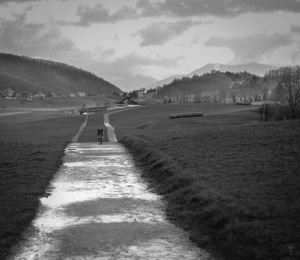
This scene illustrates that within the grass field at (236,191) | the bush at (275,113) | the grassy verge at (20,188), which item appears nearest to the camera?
the grass field at (236,191)

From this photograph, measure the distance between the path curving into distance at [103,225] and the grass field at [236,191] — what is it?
0.76 m

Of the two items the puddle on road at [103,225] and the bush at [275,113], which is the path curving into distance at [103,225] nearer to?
the puddle on road at [103,225]

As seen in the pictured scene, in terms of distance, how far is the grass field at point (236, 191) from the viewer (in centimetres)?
1105

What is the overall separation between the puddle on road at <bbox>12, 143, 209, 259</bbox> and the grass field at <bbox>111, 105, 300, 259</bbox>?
→ 0.73 metres

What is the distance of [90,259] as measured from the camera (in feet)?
33.8

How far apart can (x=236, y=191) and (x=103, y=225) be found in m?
5.53

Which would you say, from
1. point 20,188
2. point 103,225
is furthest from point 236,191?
point 20,188

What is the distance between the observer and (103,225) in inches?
524

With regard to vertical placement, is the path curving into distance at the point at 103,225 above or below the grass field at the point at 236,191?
below

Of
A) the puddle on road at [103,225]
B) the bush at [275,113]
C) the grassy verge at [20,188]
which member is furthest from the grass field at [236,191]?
the bush at [275,113]

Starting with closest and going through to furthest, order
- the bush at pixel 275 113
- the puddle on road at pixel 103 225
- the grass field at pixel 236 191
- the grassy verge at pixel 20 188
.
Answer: the puddle on road at pixel 103 225 → the grass field at pixel 236 191 → the grassy verge at pixel 20 188 → the bush at pixel 275 113

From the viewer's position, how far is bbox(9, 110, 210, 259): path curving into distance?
1089cm

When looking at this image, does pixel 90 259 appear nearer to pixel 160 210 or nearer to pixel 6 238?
pixel 6 238

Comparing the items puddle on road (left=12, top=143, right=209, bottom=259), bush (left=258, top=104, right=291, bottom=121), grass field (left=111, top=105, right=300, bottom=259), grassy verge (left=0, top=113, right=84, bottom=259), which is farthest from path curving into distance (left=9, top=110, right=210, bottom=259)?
bush (left=258, top=104, right=291, bottom=121)
